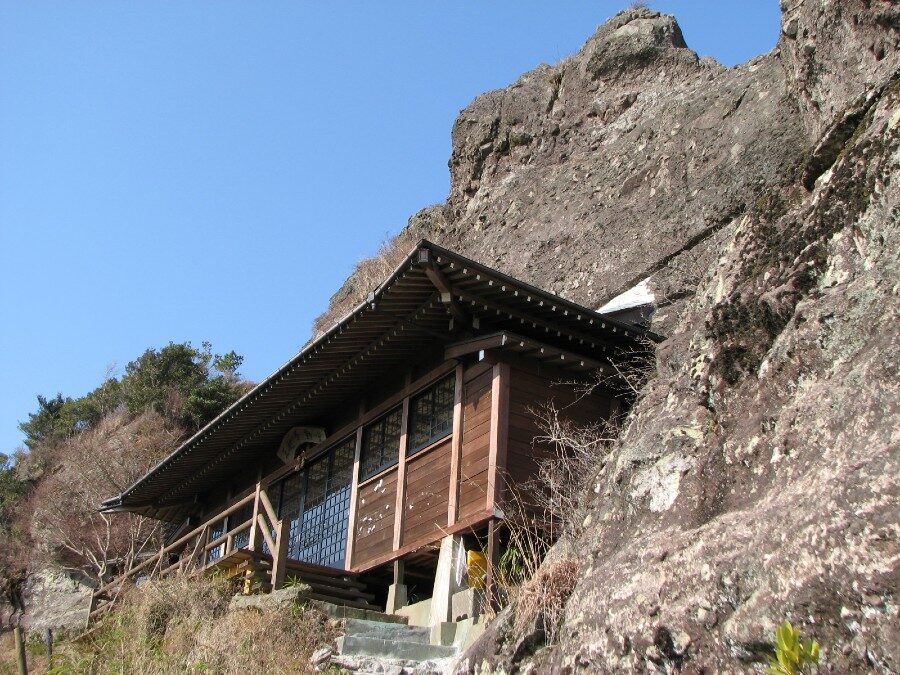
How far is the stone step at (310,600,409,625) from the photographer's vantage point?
36.1ft

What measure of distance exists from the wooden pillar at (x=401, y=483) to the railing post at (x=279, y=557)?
1415 millimetres

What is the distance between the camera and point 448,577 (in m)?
10.9

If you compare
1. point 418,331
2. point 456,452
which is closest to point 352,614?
point 456,452

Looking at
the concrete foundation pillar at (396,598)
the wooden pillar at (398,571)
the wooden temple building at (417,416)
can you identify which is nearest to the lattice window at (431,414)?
the wooden temple building at (417,416)

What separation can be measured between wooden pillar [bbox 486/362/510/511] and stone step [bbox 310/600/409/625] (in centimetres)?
187

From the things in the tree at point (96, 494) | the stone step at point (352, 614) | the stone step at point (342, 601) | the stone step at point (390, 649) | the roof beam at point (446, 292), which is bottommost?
the stone step at point (390, 649)

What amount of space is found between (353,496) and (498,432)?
10.5 feet

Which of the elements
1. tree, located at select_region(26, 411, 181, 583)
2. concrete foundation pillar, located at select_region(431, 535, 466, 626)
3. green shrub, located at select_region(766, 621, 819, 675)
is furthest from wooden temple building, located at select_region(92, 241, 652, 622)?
tree, located at select_region(26, 411, 181, 583)

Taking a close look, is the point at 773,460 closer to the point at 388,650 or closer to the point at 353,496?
the point at 388,650

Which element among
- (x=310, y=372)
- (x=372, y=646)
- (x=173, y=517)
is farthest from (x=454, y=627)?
Answer: (x=173, y=517)

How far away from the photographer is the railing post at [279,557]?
11.5 metres

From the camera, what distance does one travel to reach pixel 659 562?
559 cm

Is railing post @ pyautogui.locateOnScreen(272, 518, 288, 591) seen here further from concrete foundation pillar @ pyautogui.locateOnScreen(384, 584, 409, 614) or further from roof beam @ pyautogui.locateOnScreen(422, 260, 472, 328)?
roof beam @ pyautogui.locateOnScreen(422, 260, 472, 328)

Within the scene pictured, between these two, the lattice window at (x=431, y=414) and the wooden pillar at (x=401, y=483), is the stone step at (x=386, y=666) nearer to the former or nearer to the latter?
the wooden pillar at (x=401, y=483)
